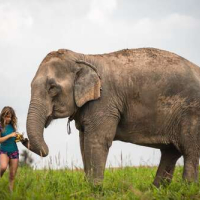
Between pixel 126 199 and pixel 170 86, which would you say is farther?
pixel 170 86

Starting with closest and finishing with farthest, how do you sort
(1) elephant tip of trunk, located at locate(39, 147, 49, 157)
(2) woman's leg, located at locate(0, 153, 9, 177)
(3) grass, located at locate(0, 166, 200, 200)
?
(3) grass, located at locate(0, 166, 200, 200) < (2) woman's leg, located at locate(0, 153, 9, 177) < (1) elephant tip of trunk, located at locate(39, 147, 49, 157)

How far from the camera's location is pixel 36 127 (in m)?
8.70

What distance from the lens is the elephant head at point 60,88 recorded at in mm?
8906

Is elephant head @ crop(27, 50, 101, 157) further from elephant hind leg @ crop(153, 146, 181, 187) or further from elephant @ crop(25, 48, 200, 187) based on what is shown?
elephant hind leg @ crop(153, 146, 181, 187)

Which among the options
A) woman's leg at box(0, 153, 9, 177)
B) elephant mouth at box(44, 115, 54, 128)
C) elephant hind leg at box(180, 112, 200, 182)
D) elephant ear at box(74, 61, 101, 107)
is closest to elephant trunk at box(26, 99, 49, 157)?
elephant mouth at box(44, 115, 54, 128)

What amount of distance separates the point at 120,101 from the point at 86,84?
30.7 inches

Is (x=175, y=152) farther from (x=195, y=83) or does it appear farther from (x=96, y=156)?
(x=96, y=156)

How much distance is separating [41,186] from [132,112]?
99.8 inches

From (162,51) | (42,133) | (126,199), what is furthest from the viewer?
(162,51)

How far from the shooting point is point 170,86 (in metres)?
9.57

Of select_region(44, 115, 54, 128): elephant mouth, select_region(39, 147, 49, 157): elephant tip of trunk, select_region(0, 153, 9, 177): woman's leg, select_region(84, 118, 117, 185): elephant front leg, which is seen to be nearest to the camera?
select_region(0, 153, 9, 177): woman's leg

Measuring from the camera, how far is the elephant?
896 cm

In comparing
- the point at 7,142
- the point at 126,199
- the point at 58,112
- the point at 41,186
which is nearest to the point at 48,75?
the point at 58,112

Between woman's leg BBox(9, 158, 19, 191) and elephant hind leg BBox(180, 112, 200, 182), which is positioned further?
elephant hind leg BBox(180, 112, 200, 182)
